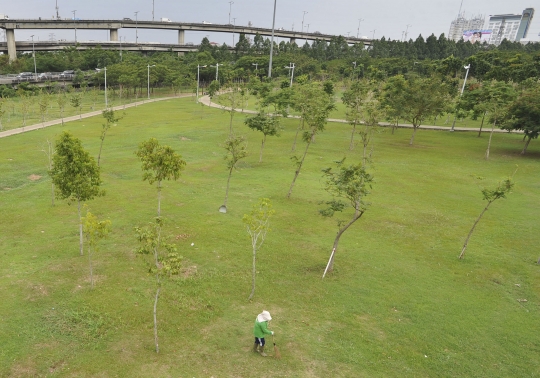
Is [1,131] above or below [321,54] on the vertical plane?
below

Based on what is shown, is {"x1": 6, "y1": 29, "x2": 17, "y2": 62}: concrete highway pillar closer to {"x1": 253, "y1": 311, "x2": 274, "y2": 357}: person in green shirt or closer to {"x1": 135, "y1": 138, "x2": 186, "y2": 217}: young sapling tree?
{"x1": 135, "y1": 138, "x2": 186, "y2": 217}: young sapling tree

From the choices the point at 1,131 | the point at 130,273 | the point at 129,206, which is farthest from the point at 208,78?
the point at 130,273

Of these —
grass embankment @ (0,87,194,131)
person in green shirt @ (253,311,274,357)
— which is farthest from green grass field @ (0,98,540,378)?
grass embankment @ (0,87,194,131)

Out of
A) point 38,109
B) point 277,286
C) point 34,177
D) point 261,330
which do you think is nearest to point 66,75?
point 38,109

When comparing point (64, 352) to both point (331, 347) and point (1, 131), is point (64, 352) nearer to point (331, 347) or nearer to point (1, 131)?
point (331, 347)

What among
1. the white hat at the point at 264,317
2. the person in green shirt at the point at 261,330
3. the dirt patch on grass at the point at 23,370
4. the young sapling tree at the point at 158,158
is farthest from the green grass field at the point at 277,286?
the young sapling tree at the point at 158,158

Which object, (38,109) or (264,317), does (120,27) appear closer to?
(38,109)

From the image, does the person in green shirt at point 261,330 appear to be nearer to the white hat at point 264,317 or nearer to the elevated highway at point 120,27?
the white hat at point 264,317
